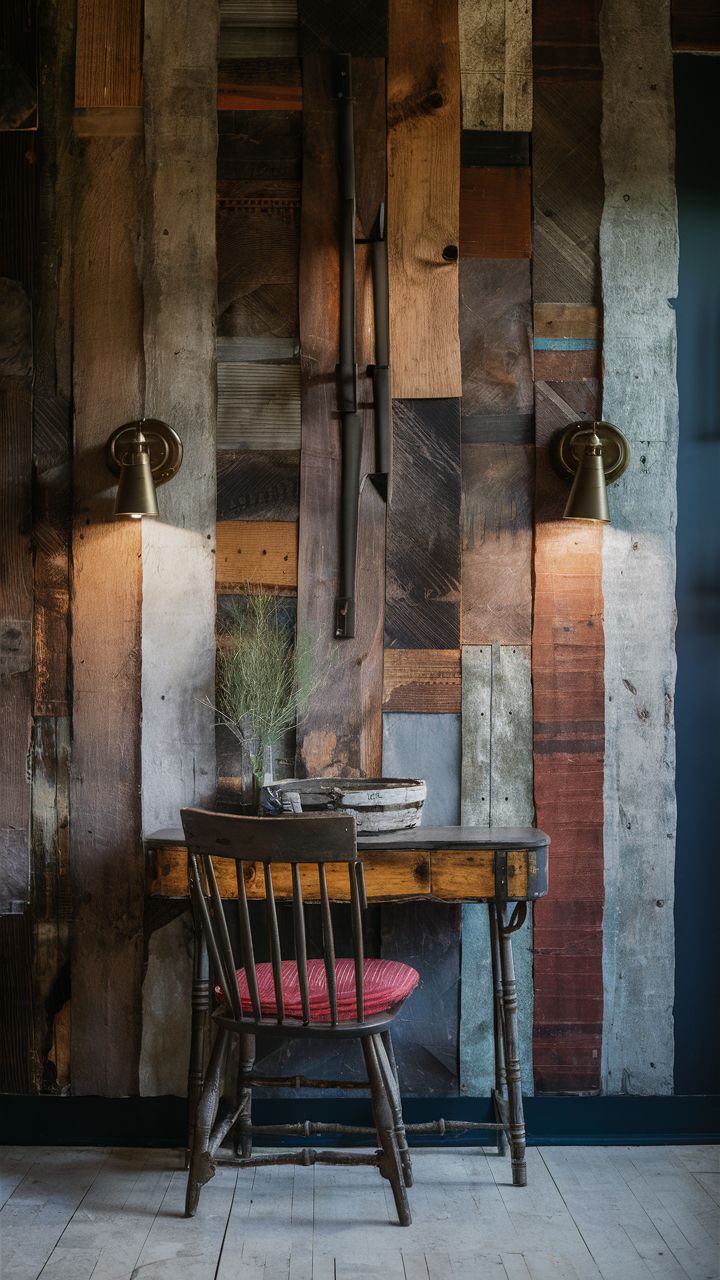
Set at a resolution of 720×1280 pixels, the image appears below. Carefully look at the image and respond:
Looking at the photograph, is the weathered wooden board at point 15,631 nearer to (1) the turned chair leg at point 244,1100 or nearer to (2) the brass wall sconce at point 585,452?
(1) the turned chair leg at point 244,1100

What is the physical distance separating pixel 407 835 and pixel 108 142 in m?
2.15

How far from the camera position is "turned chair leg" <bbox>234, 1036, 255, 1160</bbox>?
2.88m

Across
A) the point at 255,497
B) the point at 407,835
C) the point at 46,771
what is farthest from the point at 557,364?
the point at 46,771

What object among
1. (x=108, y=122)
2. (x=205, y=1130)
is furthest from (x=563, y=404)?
(x=205, y=1130)

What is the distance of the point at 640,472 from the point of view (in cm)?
323

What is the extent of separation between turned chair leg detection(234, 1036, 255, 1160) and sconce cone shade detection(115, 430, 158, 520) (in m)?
1.44

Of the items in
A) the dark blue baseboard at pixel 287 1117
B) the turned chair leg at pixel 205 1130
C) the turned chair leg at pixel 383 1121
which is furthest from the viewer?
the dark blue baseboard at pixel 287 1117

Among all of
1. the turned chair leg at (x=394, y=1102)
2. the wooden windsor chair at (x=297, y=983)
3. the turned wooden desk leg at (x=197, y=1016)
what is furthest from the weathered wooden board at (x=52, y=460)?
the turned chair leg at (x=394, y=1102)

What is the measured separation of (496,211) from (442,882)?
1913 mm

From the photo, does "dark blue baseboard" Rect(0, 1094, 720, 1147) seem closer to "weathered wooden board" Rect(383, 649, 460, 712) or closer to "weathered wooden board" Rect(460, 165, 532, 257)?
"weathered wooden board" Rect(383, 649, 460, 712)

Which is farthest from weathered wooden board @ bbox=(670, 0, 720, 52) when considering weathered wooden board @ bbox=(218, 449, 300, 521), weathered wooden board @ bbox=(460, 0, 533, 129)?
weathered wooden board @ bbox=(218, 449, 300, 521)

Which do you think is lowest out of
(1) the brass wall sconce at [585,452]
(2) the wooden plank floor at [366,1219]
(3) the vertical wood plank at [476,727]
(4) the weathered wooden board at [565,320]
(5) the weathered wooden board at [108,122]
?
(2) the wooden plank floor at [366,1219]

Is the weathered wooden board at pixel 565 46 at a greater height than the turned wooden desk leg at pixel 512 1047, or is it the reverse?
the weathered wooden board at pixel 565 46

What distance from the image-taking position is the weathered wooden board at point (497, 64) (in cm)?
321
